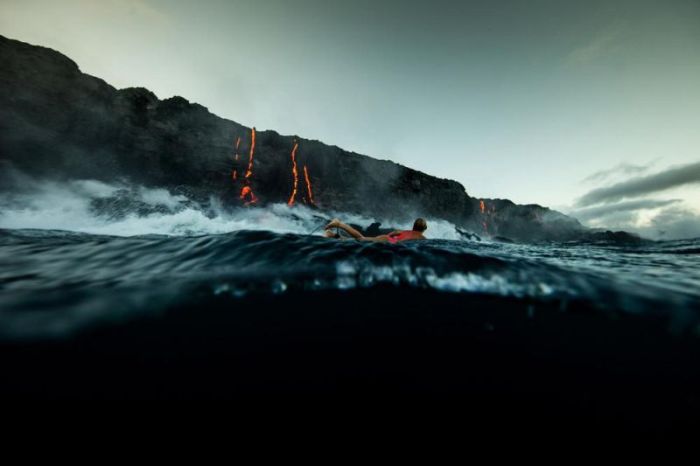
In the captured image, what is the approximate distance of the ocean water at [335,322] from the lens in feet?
5.71

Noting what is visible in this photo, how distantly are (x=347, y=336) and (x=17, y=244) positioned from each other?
6.10 m

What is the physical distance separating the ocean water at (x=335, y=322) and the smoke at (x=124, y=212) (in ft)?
27.4

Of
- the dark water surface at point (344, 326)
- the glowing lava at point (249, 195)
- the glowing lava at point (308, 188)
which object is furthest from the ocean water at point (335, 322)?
the glowing lava at point (308, 188)

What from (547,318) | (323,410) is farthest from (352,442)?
(547,318)

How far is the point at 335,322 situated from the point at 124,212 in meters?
27.8

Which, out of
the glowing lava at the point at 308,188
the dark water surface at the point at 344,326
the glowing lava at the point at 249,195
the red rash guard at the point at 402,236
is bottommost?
the dark water surface at the point at 344,326

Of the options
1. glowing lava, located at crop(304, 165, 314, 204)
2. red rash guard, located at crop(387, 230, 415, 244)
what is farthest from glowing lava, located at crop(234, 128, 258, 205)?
red rash guard, located at crop(387, 230, 415, 244)

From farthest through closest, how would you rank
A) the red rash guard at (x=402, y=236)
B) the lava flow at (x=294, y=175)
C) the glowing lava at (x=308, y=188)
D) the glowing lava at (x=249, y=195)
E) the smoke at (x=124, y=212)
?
the glowing lava at (x=308, y=188) → the lava flow at (x=294, y=175) → the glowing lava at (x=249, y=195) → the smoke at (x=124, y=212) → the red rash guard at (x=402, y=236)

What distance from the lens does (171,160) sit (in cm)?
2759

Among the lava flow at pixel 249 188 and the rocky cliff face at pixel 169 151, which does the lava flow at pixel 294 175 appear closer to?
the rocky cliff face at pixel 169 151

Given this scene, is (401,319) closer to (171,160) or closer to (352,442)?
(352,442)

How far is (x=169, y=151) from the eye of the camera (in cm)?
2766

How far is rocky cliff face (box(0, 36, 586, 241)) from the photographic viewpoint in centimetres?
2105

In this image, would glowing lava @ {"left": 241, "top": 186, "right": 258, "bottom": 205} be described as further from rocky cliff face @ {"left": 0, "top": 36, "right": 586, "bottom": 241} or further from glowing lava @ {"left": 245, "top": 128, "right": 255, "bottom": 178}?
glowing lava @ {"left": 245, "top": 128, "right": 255, "bottom": 178}
